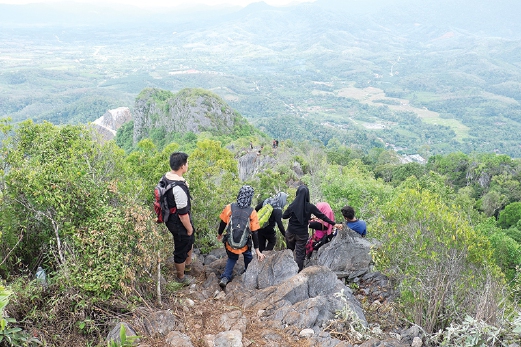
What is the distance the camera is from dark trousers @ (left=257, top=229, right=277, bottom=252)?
6.94 meters

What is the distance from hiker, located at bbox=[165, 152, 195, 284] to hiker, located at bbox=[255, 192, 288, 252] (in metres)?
1.56

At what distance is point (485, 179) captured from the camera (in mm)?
47625

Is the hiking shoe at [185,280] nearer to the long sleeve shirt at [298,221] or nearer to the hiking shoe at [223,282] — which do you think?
the hiking shoe at [223,282]

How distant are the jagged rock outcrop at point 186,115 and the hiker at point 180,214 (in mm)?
47560

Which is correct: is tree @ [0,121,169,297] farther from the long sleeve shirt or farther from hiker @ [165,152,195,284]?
the long sleeve shirt

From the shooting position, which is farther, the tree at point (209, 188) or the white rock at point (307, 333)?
the tree at point (209, 188)

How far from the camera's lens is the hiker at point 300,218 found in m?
6.16

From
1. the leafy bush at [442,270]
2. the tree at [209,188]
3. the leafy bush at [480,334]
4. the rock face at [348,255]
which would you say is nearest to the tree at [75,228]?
the tree at [209,188]

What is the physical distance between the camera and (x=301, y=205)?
20.2ft

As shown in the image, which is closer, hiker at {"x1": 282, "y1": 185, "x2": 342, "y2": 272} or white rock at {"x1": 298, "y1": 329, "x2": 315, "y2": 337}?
white rock at {"x1": 298, "y1": 329, "x2": 315, "y2": 337}

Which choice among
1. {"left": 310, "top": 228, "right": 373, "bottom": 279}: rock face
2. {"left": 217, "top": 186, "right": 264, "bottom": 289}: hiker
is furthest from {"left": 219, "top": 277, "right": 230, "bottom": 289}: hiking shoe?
{"left": 310, "top": 228, "right": 373, "bottom": 279}: rock face

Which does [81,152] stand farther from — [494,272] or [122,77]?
[122,77]

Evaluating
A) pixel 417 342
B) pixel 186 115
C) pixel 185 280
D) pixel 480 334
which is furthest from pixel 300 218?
pixel 186 115

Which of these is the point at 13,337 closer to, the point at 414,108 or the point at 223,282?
the point at 223,282
